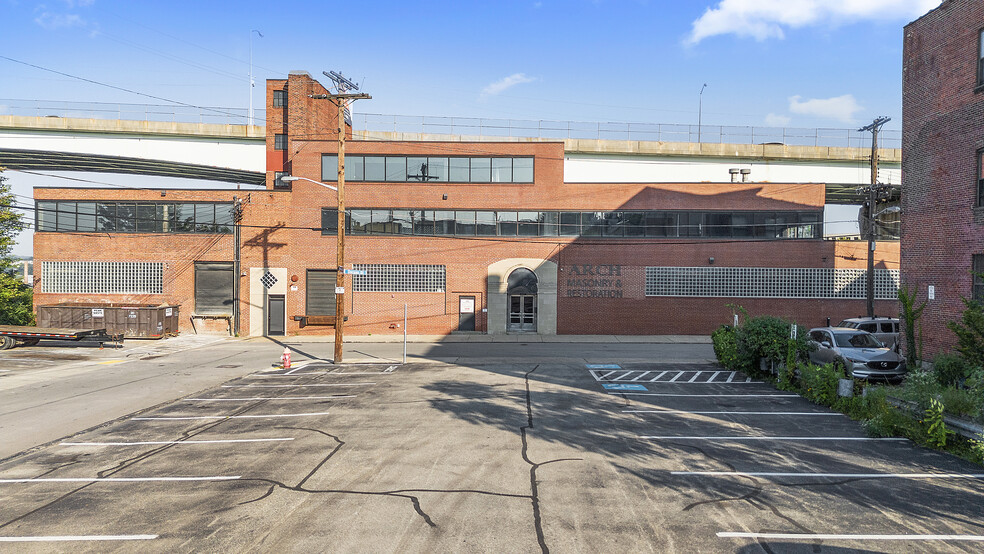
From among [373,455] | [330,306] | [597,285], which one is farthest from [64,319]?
[597,285]

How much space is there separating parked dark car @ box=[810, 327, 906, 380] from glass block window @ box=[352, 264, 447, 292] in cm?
2055

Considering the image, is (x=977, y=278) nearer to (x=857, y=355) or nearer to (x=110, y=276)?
(x=857, y=355)

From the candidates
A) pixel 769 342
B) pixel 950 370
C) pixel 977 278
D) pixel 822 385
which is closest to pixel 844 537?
pixel 822 385

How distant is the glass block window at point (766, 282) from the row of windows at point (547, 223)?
2349mm

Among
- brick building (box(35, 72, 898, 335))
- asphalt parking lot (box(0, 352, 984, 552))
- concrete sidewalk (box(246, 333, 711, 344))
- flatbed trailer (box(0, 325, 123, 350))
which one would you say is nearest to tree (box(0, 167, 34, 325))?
brick building (box(35, 72, 898, 335))

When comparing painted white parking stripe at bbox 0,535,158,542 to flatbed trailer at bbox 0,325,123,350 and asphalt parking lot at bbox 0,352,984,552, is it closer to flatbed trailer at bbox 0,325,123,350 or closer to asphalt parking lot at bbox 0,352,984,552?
asphalt parking lot at bbox 0,352,984,552

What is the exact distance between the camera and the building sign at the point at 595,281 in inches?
1276

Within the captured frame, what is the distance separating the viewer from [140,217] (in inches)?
1265

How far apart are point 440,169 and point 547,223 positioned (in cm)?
742

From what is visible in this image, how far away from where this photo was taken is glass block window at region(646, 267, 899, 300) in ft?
104

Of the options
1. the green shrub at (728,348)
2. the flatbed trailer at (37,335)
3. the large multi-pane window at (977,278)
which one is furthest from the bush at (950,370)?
the flatbed trailer at (37,335)

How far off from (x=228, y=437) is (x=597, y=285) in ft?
80.4

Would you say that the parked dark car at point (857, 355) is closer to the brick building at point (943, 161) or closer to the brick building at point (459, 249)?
the brick building at point (943, 161)

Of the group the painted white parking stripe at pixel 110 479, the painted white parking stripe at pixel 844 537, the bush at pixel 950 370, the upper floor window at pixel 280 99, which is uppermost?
the upper floor window at pixel 280 99
